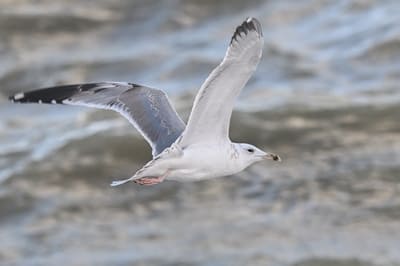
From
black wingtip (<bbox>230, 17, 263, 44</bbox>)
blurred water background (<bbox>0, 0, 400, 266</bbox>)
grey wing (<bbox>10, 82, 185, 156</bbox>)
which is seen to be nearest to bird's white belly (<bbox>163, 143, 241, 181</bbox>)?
grey wing (<bbox>10, 82, 185, 156</bbox>)

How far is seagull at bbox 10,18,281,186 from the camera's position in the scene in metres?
4.36

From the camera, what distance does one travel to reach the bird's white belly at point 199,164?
15.0ft

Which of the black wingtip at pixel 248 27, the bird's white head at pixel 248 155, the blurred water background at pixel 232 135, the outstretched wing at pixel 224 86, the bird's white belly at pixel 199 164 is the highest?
the blurred water background at pixel 232 135

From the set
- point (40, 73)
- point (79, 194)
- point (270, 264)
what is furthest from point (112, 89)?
point (40, 73)

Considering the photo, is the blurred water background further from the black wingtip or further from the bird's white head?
the black wingtip

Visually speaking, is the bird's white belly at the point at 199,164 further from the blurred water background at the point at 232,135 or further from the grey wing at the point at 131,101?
the blurred water background at the point at 232,135

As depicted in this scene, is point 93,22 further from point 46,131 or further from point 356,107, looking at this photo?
point 356,107

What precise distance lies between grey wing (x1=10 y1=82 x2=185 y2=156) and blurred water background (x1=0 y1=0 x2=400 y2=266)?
350cm

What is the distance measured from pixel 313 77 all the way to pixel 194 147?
705cm

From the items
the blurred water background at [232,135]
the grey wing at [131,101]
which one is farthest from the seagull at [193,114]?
the blurred water background at [232,135]

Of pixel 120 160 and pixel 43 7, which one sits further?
pixel 43 7

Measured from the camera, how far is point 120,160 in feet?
34.3

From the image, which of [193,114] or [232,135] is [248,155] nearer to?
[193,114]

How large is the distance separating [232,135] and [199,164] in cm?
606
